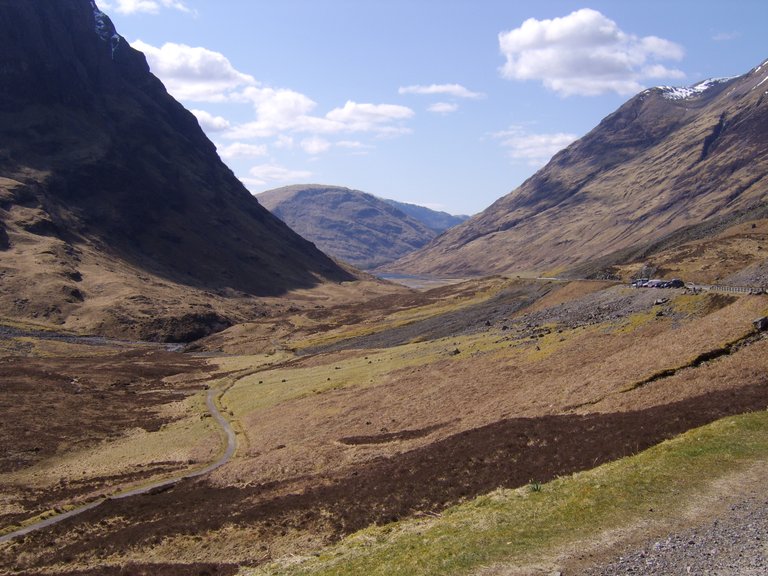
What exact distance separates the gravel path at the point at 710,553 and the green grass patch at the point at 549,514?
6.05ft

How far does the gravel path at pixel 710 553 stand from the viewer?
56.8 ft

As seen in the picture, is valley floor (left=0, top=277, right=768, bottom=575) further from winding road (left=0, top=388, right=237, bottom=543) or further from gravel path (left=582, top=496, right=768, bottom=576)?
winding road (left=0, top=388, right=237, bottom=543)

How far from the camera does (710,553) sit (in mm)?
18141

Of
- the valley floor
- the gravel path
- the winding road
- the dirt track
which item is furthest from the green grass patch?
the winding road

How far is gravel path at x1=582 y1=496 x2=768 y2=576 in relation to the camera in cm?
1731

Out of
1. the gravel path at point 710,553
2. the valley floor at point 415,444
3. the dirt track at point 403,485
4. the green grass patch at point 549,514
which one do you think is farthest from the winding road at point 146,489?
the gravel path at point 710,553

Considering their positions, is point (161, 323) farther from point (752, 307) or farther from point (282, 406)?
point (752, 307)

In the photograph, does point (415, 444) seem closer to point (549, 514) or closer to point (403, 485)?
point (403, 485)

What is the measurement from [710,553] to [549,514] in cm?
609

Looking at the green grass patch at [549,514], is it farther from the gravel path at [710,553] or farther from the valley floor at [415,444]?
the gravel path at [710,553]

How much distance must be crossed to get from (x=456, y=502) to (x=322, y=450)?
80.1 feet

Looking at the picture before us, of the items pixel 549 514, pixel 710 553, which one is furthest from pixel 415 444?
pixel 710 553

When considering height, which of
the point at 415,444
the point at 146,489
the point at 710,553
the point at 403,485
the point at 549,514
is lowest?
the point at 146,489

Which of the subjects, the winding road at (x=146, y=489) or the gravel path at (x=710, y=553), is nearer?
the gravel path at (x=710, y=553)
